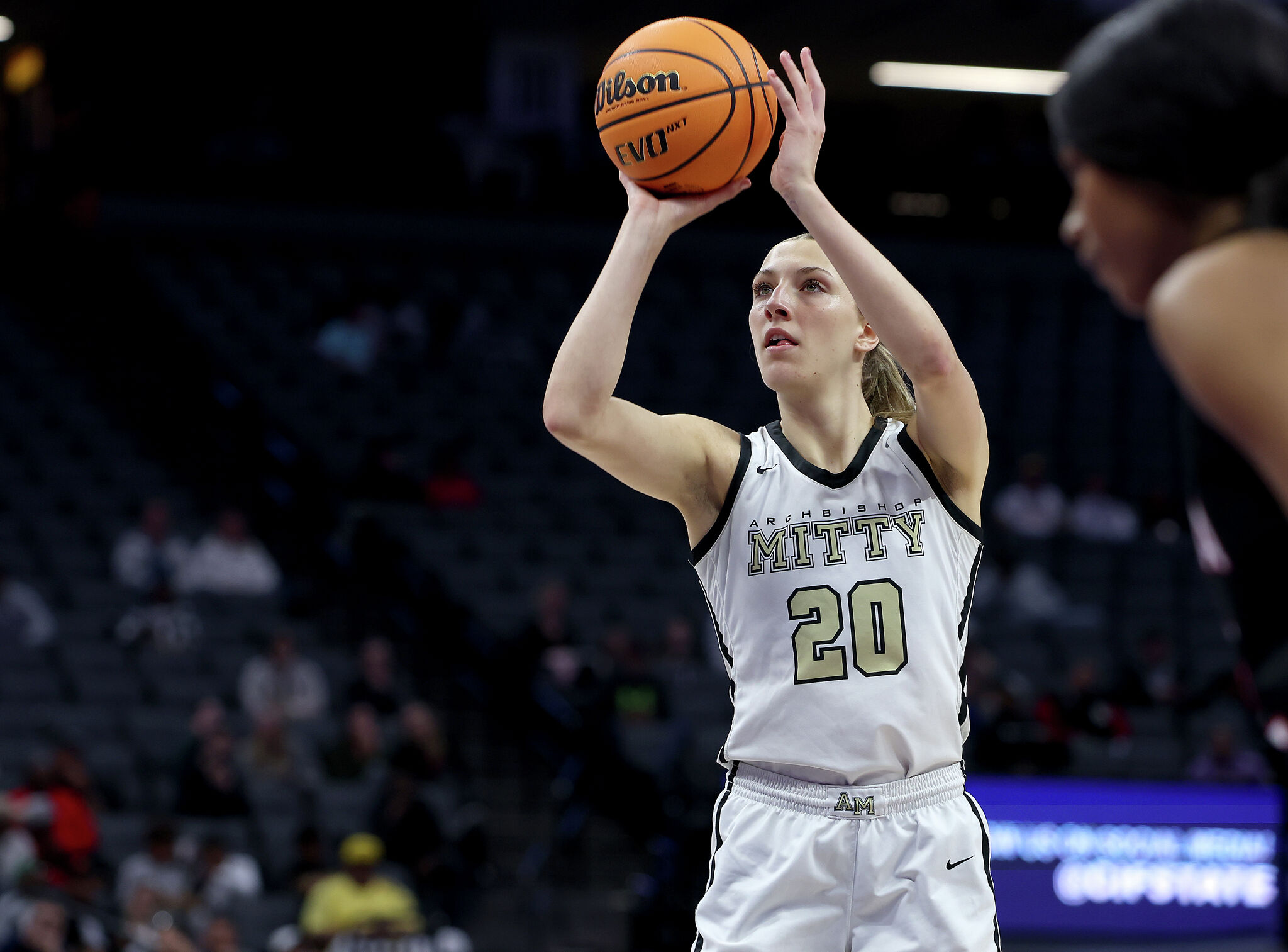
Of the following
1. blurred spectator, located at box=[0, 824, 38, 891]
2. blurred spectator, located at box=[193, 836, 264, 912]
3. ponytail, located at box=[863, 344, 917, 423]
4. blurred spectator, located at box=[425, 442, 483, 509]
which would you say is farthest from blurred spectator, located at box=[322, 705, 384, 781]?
ponytail, located at box=[863, 344, 917, 423]

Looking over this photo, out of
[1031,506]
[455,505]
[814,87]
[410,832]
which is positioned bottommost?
[410,832]

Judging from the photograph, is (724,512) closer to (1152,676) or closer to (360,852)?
(360,852)

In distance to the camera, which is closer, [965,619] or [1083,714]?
[965,619]

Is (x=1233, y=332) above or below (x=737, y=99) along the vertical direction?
below

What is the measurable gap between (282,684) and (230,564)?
207cm

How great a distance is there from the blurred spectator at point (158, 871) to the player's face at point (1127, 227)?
29.4 ft

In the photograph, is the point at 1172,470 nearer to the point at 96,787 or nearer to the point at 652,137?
the point at 96,787

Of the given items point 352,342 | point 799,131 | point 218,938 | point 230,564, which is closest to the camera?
point 799,131

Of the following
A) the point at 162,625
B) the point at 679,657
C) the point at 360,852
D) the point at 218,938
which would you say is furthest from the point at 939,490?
the point at 162,625

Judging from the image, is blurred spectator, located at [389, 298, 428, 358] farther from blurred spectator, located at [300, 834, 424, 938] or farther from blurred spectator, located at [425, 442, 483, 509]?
blurred spectator, located at [300, 834, 424, 938]

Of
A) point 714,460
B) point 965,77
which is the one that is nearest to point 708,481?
point 714,460

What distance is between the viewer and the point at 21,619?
12.6 metres

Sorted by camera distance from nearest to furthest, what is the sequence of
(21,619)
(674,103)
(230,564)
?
(674,103), (21,619), (230,564)

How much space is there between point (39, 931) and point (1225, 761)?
8.87 m
